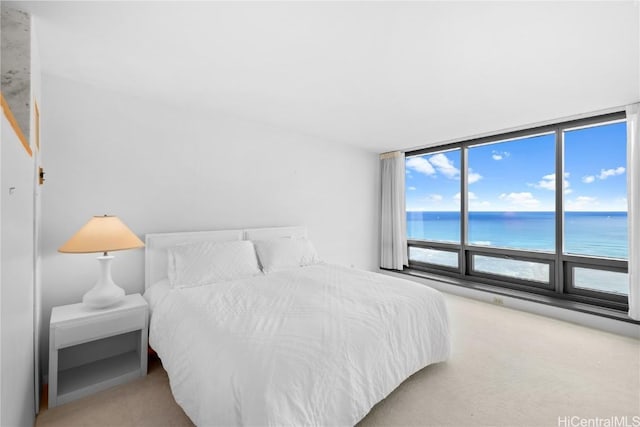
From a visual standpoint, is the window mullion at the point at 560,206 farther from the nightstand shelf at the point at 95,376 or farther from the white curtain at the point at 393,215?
the nightstand shelf at the point at 95,376

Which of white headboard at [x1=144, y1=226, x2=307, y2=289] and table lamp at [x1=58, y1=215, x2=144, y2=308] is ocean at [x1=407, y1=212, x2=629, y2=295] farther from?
table lamp at [x1=58, y1=215, x2=144, y2=308]

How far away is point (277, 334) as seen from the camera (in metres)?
1.45

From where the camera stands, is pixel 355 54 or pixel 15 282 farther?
pixel 355 54

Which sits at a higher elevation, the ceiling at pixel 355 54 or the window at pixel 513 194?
the ceiling at pixel 355 54

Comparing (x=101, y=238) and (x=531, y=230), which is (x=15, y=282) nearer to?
(x=101, y=238)

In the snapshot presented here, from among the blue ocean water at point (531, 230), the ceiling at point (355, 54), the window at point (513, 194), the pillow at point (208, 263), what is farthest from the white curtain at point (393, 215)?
the pillow at point (208, 263)

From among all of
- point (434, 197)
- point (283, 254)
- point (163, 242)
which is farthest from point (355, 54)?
point (434, 197)

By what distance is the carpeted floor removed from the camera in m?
1.66

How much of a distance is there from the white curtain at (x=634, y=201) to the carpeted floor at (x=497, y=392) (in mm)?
441

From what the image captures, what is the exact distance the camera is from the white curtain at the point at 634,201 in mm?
2648

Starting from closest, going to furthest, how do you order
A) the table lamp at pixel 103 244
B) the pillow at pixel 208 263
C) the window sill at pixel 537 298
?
1. the table lamp at pixel 103 244
2. the pillow at pixel 208 263
3. the window sill at pixel 537 298

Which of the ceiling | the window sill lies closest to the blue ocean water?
the window sill

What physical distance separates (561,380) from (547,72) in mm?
2339

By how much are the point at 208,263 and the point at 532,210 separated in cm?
410
